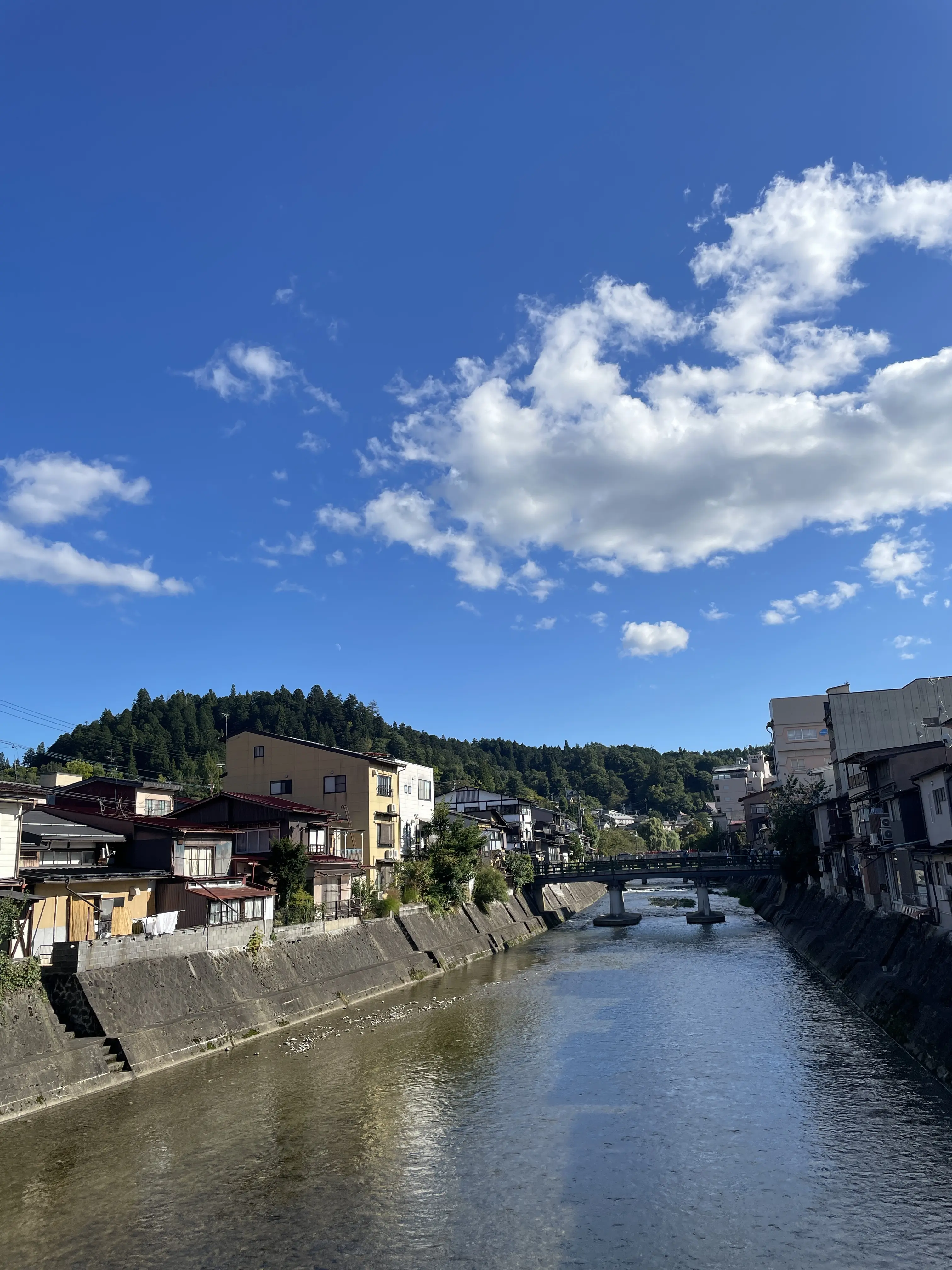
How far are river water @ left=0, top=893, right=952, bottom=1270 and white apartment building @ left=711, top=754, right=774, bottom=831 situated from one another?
127291 millimetres

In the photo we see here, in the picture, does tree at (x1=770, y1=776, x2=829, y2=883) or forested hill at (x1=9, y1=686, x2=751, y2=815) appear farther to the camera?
forested hill at (x1=9, y1=686, x2=751, y2=815)

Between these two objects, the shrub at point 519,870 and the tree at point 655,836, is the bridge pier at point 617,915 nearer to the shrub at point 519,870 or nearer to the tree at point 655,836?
the shrub at point 519,870

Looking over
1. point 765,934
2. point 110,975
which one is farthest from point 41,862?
point 765,934

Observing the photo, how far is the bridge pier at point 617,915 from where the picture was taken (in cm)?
8031

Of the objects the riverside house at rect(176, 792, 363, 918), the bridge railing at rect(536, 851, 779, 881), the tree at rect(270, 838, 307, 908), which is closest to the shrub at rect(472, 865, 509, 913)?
the bridge railing at rect(536, 851, 779, 881)

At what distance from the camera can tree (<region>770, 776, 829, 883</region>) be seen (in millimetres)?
71312

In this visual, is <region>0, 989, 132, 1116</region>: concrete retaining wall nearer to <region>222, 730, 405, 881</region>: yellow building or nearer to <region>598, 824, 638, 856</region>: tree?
<region>222, 730, 405, 881</region>: yellow building

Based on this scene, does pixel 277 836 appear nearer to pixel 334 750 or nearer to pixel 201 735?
pixel 334 750

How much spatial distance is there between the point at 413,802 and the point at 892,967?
44041 mm

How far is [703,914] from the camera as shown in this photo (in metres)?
79.1

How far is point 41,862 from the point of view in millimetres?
36312

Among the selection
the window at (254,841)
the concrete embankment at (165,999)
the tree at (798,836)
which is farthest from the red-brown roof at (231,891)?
the tree at (798,836)

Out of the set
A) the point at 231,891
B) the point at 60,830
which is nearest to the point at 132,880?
the point at 60,830

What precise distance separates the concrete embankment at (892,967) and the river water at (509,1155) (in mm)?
1061
